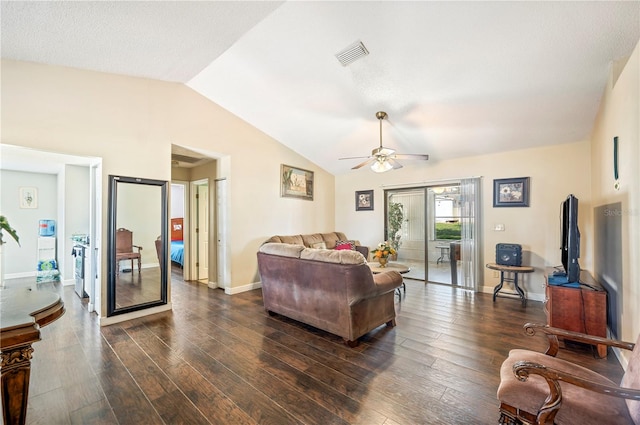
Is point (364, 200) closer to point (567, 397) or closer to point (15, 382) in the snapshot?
point (567, 397)

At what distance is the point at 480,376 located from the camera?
2.20 m

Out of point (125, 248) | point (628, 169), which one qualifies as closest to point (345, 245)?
point (125, 248)

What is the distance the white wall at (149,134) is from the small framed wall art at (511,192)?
3.94m

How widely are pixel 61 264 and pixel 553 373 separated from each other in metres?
7.21

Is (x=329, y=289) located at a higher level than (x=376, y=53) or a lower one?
lower

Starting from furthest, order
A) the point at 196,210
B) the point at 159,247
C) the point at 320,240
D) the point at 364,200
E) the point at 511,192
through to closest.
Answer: the point at 364,200, the point at 320,240, the point at 196,210, the point at 511,192, the point at 159,247

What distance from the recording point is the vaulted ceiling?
2229 mm

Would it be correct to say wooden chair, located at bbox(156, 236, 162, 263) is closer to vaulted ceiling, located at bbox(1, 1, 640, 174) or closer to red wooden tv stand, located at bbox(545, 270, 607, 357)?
vaulted ceiling, located at bbox(1, 1, 640, 174)

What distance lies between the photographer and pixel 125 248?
11.8 ft

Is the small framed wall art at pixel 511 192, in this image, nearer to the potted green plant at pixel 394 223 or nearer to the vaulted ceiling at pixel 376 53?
the vaulted ceiling at pixel 376 53

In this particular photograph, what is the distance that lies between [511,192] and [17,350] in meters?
5.99

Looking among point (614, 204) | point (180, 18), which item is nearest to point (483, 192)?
point (614, 204)

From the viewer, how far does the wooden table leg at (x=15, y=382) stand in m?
→ 1.23

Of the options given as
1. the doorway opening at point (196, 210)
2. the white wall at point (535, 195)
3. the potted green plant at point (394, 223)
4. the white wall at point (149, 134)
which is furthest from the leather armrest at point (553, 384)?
the doorway opening at point (196, 210)
